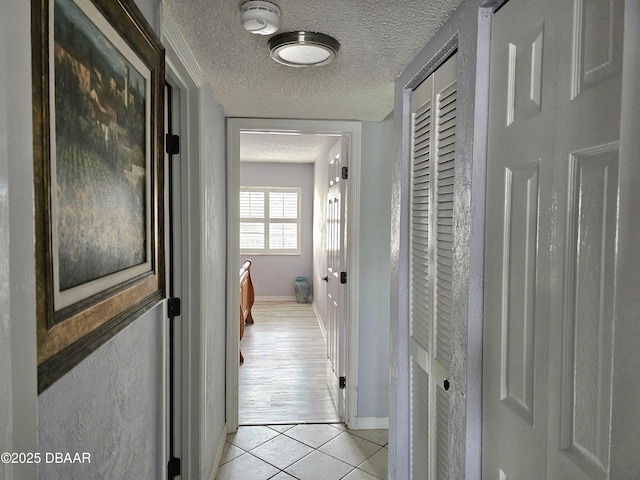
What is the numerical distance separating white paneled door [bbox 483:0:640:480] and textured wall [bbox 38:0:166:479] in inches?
36.2

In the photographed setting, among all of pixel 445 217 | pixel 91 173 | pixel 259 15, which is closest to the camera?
pixel 91 173

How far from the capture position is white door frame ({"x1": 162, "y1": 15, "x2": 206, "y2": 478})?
2068 mm

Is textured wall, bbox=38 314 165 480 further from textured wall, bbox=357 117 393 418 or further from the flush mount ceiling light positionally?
textured wall, bbox=357 117 393 418

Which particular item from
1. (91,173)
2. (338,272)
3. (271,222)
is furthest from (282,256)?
(91,173)

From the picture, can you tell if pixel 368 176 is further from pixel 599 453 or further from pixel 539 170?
pixel 599 453

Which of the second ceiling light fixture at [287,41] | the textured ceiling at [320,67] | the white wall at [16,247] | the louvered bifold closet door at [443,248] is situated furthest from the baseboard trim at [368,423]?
the white wall at [16,247]

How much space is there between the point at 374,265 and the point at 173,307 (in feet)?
4.90

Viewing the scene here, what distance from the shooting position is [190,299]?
2.15 meters

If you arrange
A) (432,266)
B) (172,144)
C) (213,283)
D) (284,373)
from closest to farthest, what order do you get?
(432,266), (172,144), (213,283), (284,373)

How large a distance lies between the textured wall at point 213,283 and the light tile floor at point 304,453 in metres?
0.18

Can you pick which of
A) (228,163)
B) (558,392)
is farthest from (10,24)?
(228,163)

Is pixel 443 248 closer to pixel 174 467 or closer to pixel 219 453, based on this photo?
pixel 174 467

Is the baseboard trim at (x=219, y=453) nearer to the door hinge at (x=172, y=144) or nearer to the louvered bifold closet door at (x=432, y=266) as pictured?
the louvered bifold closet door at (x=432, y=266)

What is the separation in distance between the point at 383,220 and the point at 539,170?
2.11 metres
